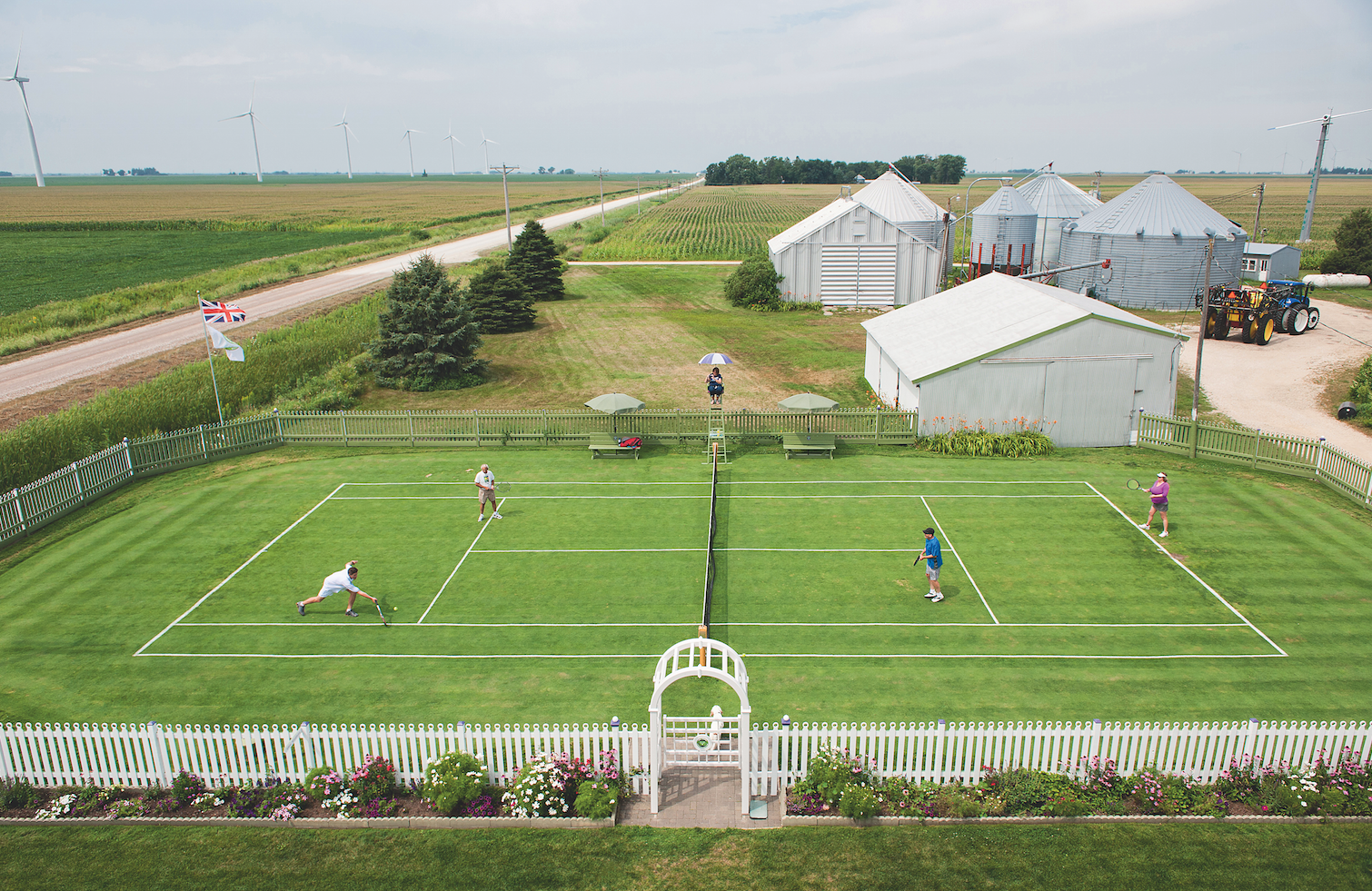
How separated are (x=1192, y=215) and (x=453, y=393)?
4212 cm

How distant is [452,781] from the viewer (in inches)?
462

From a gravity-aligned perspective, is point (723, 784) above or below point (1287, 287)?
below

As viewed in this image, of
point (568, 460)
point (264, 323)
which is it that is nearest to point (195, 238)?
point (264, 323)

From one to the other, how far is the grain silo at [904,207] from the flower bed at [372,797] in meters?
45.9

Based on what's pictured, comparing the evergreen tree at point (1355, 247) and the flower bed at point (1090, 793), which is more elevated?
the evergreen tree at point (1355, 247)

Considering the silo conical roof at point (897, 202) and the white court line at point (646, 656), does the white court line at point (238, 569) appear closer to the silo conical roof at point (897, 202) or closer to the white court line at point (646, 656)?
the white court line at point (646, 656)

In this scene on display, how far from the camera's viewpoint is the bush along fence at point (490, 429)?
27.9 m

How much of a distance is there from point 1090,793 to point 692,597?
8.70 m

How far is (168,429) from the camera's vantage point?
2856 centimetres

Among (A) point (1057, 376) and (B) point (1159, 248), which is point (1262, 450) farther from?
(B) point (1159, 248)

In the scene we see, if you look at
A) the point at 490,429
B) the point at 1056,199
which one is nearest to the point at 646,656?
the point at 490,429

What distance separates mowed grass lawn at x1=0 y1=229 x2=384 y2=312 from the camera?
62.7 metres

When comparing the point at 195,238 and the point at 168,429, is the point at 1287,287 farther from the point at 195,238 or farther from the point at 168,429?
the point at 195,238

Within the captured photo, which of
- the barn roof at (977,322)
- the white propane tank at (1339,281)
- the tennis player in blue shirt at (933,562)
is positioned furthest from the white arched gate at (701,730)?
the white propane tank at (1339,281)
